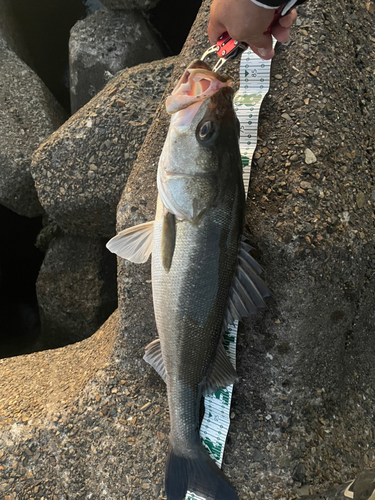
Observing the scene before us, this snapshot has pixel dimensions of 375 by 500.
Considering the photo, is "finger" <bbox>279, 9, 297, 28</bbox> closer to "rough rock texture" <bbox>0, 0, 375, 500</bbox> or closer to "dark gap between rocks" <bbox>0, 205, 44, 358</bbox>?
"rough rock texture" <bbox>0, 0, 375, 500</bbox>

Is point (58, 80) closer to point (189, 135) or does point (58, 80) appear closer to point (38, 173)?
point (38, 173)

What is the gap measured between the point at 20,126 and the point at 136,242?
2163 millimetres

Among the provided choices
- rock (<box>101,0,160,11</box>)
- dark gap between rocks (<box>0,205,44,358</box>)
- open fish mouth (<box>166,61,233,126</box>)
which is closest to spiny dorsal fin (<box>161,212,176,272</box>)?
open fish mouth (<box>166,61,233,126</box>)

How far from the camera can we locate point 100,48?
10.8 ft

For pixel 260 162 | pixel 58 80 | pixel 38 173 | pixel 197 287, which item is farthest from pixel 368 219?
pixel 58 80

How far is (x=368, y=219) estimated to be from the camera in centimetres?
199

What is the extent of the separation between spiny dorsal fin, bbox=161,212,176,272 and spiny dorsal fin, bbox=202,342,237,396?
573 mm

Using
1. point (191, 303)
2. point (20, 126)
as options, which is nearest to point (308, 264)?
point (191, 303)

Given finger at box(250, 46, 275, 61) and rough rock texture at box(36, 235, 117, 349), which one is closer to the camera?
finger at box(250, 46, 275, 61)

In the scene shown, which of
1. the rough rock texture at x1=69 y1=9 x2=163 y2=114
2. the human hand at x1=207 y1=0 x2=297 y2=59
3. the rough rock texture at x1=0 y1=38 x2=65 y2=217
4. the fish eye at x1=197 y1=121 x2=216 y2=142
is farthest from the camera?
the rough rock texture at x1=69 y1=9 x2=163 y2=114

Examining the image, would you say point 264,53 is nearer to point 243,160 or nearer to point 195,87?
point 195,87

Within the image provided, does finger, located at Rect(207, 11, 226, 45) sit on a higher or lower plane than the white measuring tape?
higher

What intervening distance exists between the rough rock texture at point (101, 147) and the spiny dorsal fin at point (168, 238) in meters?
1.03

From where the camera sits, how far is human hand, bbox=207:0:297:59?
1389mm
